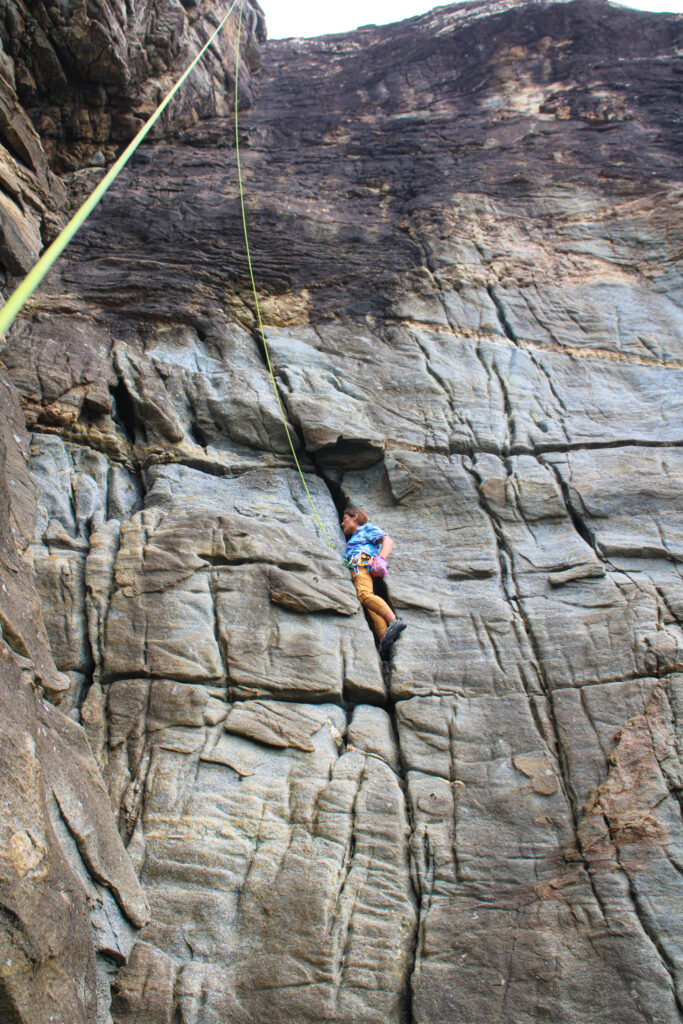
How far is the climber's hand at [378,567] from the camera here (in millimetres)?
8359

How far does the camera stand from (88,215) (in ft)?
34.2

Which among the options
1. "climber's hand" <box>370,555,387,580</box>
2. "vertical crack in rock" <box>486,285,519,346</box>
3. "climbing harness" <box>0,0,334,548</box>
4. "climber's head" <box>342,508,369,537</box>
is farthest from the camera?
"vertical crack in rock" <box>486,285,519,346</box>

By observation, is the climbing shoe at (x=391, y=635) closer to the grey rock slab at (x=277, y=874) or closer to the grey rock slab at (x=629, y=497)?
the grey rock slab at (x=277, y=874)

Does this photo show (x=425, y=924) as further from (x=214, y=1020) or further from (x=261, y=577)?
(x=261, y=577)

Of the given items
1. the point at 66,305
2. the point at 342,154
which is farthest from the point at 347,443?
the point at 342,154

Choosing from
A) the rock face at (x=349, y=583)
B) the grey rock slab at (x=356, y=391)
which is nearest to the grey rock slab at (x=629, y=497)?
the rock face at (x=349, y=583)

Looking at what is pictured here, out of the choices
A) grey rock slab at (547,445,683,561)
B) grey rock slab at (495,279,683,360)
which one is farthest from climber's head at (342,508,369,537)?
grey rock slab at (495,279,683,360)

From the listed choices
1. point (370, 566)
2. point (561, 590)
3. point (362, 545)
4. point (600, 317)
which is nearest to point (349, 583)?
point (370, 566)

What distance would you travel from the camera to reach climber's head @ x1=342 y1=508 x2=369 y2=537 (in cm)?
896

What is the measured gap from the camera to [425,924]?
5875 millimetres

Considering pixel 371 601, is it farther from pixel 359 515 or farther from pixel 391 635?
pixel 359 515

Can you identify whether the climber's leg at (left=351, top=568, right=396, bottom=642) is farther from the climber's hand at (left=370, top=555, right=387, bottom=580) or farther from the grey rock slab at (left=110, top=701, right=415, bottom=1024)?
the grey rock slab at (left=110, top=701, right=415, bottom=1024)

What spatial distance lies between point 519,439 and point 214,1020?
23.5 ft

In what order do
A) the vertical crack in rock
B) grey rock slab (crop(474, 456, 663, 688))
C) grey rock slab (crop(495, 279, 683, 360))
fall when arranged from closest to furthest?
grey rock slab (crop(474, 456, 663, 688)) < grey rock slab (crop(495, 279, 683, 360)) < the vertical crack in rock
